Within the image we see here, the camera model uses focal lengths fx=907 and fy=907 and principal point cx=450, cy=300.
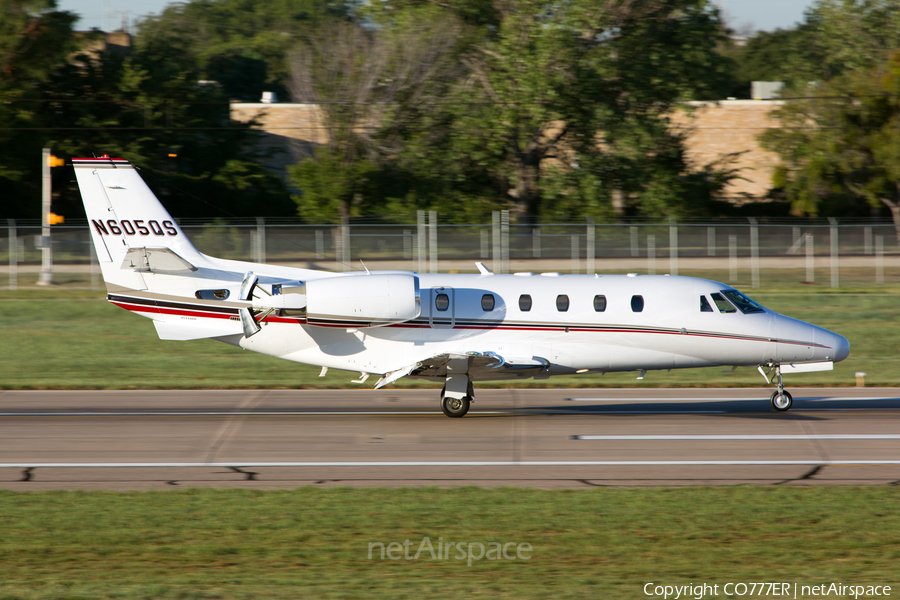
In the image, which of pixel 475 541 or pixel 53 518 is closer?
pixel 475 541

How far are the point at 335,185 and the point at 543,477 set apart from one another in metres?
32.2

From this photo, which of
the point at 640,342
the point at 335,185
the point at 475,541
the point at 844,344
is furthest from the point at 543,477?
the point at 335,185

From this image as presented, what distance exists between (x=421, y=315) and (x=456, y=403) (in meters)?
1.97

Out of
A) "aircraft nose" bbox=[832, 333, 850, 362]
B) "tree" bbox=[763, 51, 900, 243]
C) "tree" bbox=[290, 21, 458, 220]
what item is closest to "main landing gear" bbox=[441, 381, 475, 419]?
"aircraft nose" bbox=[832, 333, 850, 362]

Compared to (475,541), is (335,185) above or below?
above

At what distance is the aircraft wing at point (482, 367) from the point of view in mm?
17594

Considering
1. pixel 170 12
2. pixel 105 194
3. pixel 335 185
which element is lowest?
pixel 105 194

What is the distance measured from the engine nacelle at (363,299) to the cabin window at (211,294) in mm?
1741

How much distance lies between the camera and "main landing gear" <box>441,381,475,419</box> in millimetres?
18469

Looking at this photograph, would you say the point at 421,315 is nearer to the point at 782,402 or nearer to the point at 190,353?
the point at 782,402

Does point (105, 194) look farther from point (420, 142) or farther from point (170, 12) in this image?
point (170, 12)

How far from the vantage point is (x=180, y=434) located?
56.1ft

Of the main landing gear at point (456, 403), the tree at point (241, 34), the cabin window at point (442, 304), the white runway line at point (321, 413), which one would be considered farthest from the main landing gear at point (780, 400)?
the tree at point (241, 34)

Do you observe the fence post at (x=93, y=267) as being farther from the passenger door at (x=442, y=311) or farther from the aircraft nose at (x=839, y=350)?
the aircraft nose at (x=839, y=350)
